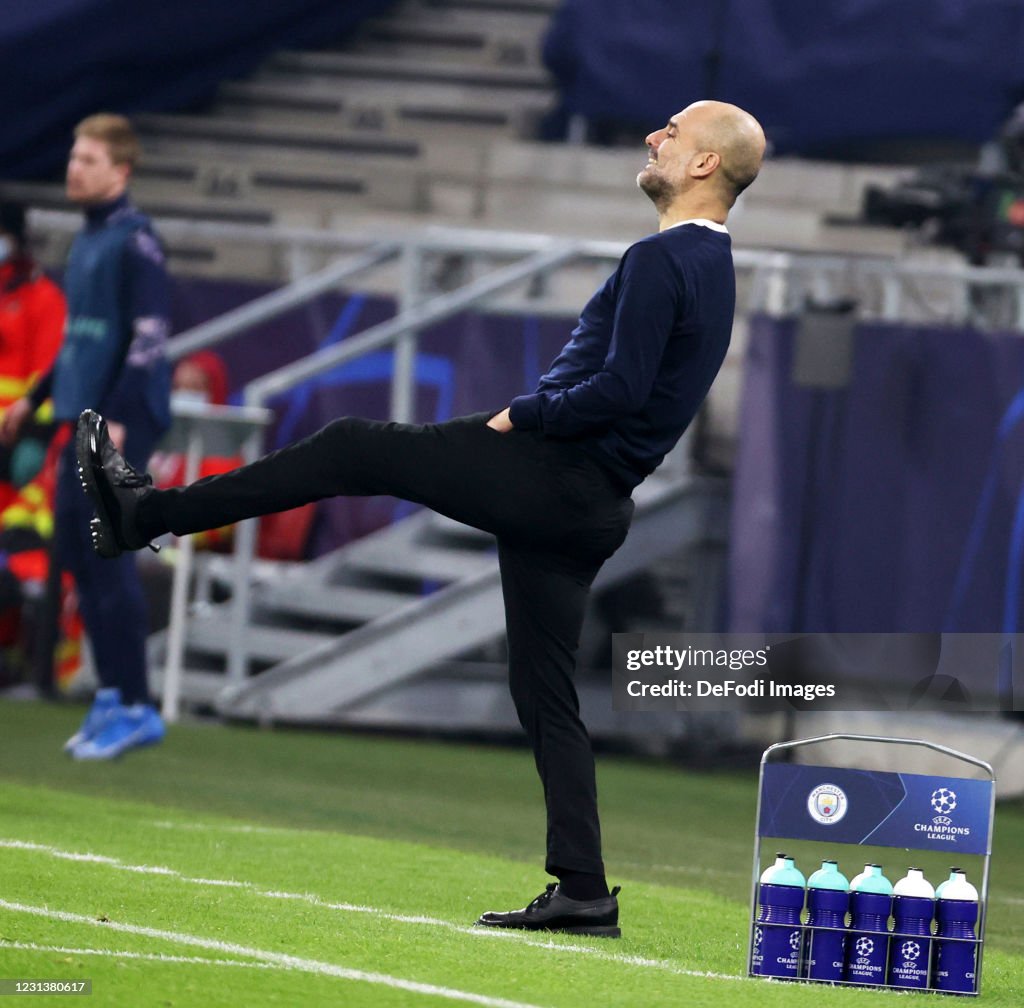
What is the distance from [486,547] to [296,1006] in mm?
9022

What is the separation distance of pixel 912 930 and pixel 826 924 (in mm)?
172

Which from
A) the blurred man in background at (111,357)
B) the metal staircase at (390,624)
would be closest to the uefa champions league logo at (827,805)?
the blurred man in background at (111,357)

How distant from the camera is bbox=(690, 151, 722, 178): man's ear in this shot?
213 inches

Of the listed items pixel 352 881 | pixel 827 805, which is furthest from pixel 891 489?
pixel 827 805

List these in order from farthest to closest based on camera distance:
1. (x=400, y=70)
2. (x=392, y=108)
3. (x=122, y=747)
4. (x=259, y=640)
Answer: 1. (x=400, y=70)
2. (x=392, y=108)
3. (x=259, y=640)
4. (x=122, y=747)

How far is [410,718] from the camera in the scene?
1252cm

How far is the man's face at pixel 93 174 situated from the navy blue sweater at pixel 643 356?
3.73 meters

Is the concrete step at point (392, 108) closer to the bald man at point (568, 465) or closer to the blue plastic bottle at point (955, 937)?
the bald man at point (568, 465)

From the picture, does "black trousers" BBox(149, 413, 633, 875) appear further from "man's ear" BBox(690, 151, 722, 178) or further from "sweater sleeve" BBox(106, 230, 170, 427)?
"sweater sleeve" BBox(106, 230, 170, 427)

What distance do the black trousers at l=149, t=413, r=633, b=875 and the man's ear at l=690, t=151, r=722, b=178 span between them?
66 centimetres

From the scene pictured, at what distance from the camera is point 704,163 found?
5402mm

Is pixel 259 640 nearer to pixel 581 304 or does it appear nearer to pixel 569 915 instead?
pixel 581 304

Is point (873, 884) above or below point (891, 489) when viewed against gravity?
above

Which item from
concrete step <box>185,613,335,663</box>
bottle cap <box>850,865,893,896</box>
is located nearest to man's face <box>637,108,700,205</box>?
bottle cap <box>850,865,893,896</box>
